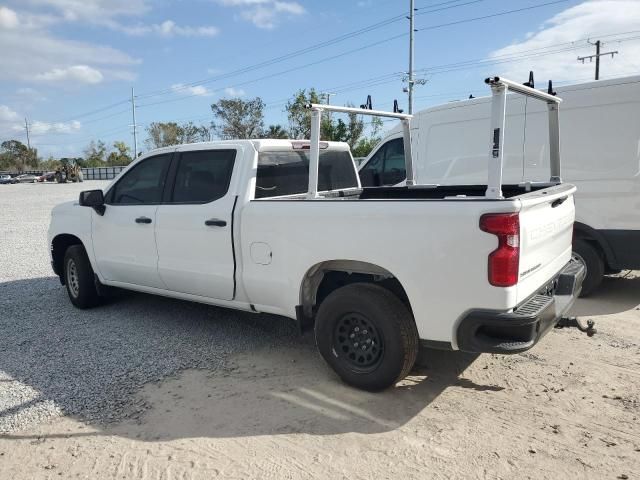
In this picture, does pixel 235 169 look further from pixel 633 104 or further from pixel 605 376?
pixel 633 104

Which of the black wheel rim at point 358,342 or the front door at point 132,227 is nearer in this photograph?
the black wheel rim at point 358,342

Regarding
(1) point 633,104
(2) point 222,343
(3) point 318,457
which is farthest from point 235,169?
(1) point 633,104

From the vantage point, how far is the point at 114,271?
225 inches

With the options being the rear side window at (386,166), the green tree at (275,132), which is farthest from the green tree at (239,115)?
the rear side window at (386,166)

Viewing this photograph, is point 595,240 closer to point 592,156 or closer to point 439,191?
point 592,156

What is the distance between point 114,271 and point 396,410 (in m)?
3.51

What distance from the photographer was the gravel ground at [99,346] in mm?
3848

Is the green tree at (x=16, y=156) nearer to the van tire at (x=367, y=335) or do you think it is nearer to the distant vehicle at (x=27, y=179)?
the distant vehicle at (x=27, y=179)

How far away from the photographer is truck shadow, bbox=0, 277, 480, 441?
3559mm

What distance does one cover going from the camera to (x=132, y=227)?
5.36 metres

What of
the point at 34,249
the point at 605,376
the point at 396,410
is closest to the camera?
the point at 396,410

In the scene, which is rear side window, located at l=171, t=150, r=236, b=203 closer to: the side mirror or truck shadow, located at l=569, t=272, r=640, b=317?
the side mirror

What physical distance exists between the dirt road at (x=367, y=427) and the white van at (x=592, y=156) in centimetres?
178

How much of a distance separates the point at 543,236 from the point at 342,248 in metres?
1.37
